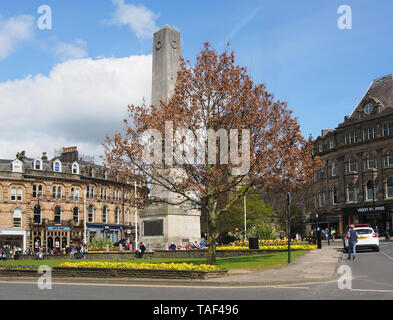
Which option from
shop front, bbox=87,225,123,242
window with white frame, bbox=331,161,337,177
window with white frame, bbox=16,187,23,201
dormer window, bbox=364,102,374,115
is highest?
dormer window, bbox=364,102,374,115

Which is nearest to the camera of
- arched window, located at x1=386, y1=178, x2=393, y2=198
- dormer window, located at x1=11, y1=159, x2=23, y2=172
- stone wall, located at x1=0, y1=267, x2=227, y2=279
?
stone wall, located at x1=0, y1=267, x2=227, y2=279

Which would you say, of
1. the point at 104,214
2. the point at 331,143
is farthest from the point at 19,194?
the point at 331,143

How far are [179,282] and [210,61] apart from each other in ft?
37.6

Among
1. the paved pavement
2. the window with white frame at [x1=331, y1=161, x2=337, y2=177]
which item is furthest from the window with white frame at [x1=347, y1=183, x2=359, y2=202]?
the paved pavement

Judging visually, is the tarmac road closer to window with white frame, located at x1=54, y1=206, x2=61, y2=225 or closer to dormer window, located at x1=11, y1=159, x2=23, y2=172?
dormer window, located at x1=11, y1=159, x2=23, y2=172

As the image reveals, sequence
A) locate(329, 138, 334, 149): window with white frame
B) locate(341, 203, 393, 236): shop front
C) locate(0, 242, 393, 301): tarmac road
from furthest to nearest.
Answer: locate(329, 138, 334, 149): window with white frame → locate(341, 203, 393, 236): shop front → locate(0, 242, 393, 301): tarmac road

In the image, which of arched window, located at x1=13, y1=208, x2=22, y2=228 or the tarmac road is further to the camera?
arched window, located at x1=13, y1=208, x2=22, y2=228

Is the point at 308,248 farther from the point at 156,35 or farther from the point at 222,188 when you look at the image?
the point at 156,35

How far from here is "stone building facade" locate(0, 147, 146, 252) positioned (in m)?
69.2

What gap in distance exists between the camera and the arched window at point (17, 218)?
6938 centimetres

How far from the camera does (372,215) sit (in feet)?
225

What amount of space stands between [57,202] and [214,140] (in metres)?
56.7
